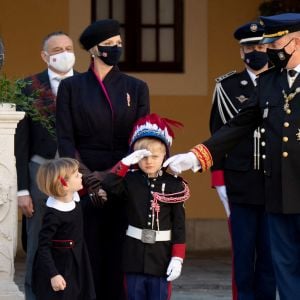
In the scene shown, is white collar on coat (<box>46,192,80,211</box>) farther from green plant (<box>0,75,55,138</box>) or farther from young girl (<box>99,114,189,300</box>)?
green plant (<box>0,75,55,138</box>)

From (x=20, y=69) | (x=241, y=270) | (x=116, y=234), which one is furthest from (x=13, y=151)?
(x=20, y=69)

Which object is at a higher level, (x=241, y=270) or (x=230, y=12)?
(x=230, y=12)

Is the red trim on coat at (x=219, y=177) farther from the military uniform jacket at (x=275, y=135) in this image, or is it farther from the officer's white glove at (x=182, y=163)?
the officer's white glove at (x=182, y=163)

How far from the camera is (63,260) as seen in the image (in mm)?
7871

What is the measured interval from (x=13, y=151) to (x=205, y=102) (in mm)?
4960

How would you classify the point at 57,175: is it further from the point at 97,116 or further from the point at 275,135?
the point at 275,135

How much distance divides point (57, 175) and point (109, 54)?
0.87 meters

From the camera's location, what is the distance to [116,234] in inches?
327

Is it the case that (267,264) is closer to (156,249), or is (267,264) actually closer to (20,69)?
(156,249)

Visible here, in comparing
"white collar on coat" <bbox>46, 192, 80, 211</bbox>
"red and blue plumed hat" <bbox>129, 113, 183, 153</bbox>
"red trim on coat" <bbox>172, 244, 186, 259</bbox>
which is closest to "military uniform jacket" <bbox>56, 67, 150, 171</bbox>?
"red and blue plumed hat" <bbox>129, 113, 183, 153</bbox>

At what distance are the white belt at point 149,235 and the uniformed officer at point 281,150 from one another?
72cm

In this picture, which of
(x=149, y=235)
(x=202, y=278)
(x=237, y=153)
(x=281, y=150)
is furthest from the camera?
(x=202, y=278)

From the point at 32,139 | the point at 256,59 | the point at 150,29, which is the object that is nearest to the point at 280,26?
the point at 256,59

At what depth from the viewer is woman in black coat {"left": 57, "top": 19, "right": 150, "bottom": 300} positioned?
27.1 ft
